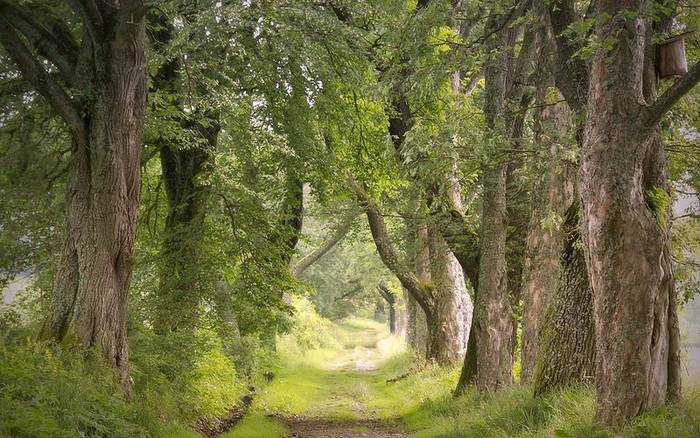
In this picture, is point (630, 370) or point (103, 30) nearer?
point (630, 370)

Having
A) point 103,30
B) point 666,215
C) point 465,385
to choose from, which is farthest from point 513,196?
point 103,30

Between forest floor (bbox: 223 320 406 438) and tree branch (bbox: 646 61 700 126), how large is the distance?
7366mm

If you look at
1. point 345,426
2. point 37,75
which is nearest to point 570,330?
point 345,426

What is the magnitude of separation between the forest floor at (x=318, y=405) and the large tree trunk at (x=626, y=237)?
598 cm

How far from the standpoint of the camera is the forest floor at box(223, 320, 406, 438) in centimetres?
1138

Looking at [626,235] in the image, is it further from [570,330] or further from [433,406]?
[433,406]

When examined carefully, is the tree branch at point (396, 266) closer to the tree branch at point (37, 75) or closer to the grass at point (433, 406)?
the grass at point (433, 406)

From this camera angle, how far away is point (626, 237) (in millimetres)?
5570

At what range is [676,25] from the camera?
26.3 ft

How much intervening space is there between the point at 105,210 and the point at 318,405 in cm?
925

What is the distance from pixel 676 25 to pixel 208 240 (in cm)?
883

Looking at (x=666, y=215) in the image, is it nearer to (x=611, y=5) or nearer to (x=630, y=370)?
(x=630, y=370)

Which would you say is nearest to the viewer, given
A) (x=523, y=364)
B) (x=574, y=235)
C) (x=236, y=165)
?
(x=574, y=235)

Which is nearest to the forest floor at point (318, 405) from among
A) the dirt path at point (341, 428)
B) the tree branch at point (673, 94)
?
the dirt path at point (341, 428)
